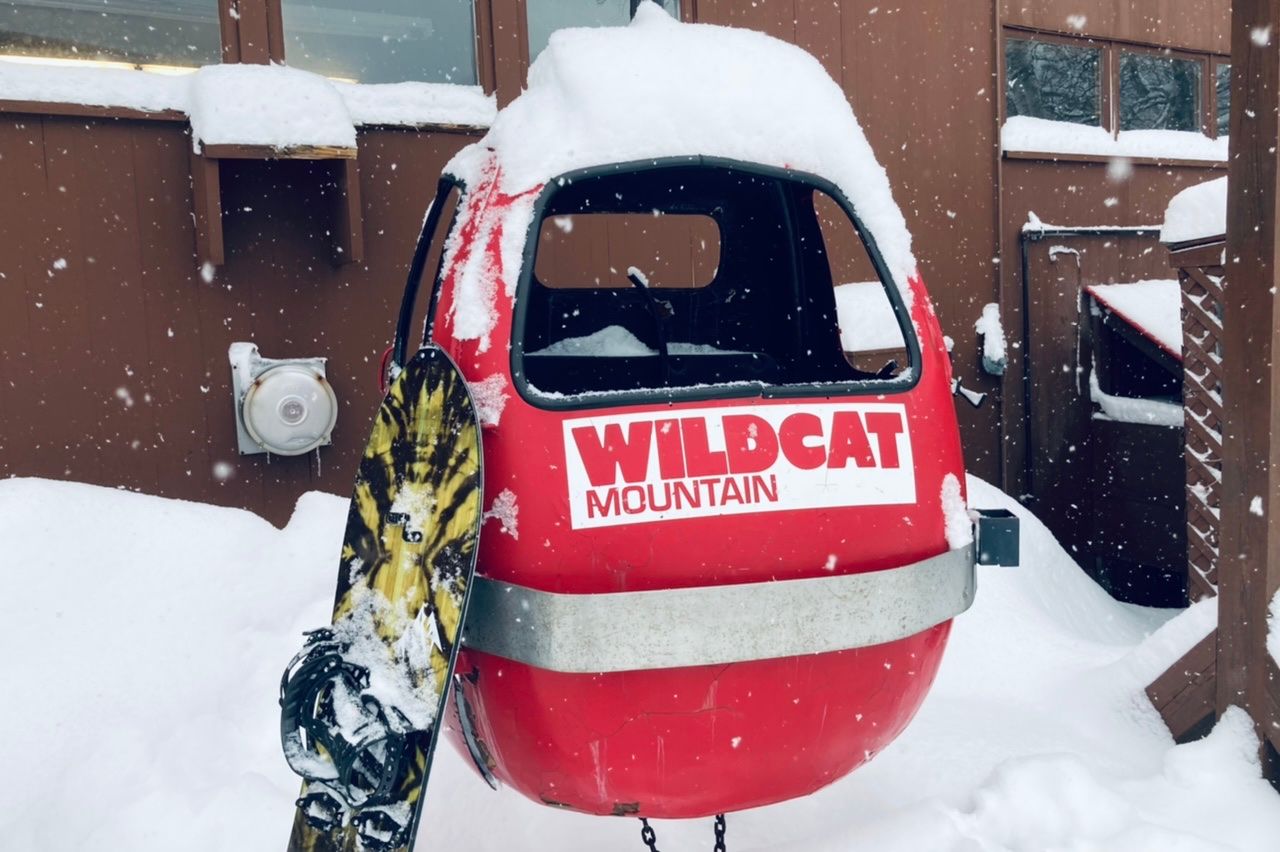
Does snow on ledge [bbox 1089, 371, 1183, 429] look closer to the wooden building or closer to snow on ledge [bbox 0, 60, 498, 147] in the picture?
the wooden building

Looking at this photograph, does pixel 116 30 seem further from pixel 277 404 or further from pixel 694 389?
pixel 694 389

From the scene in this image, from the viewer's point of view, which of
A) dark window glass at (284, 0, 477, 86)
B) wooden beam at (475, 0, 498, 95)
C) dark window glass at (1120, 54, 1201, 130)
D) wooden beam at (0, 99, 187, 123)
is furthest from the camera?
dark window glass at (1120, 54, 1201, 130)

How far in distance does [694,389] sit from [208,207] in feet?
10.7

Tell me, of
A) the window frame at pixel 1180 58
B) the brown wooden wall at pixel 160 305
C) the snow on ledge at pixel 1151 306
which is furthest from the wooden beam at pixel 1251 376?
the window frame at pixel 1180 58

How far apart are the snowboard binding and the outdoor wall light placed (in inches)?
104

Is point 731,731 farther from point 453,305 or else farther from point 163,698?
point 163,698

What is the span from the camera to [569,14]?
5.62 meters

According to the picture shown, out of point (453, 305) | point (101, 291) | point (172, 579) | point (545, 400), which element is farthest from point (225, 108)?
point (545, 400)

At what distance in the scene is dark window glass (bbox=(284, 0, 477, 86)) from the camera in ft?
16.1

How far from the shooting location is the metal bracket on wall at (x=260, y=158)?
4.29 m

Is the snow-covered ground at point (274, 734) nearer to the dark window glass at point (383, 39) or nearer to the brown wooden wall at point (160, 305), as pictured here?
the brown wooden wall at point (160, 305)

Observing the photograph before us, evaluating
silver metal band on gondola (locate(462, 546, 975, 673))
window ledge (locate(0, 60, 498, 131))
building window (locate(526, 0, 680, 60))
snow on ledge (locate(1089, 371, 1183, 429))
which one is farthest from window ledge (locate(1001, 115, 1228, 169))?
silver metal band on gondola (locate(462, 546, 975, 673))

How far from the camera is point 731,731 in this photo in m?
2.01

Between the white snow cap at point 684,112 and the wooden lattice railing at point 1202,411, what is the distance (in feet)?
9.78
